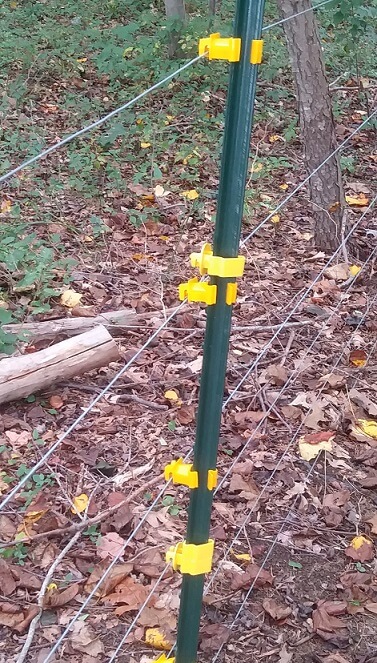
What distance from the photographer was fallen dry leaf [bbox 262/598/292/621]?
7.21 ft

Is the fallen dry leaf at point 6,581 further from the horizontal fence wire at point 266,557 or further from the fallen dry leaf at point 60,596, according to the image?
the horizontal fence wire at point 266,557

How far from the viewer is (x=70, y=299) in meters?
3.86

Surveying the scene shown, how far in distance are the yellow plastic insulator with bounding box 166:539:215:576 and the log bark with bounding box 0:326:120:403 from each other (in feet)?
5.34

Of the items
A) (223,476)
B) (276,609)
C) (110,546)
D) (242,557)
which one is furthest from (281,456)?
(110,546)

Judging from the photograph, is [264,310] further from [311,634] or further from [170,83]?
[170,83]

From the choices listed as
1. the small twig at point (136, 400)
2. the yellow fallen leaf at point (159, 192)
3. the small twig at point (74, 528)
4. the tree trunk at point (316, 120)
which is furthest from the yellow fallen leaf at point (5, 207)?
the small twig at point (74, 528)

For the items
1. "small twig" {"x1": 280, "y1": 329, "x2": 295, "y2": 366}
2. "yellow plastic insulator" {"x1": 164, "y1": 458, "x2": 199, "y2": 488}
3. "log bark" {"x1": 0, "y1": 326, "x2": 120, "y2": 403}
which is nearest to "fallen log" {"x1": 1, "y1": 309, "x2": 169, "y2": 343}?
"log bark" {"x1": 0, "y1": 326, "x2": 120, "y2": 403}

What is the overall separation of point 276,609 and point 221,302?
1297 millimetres

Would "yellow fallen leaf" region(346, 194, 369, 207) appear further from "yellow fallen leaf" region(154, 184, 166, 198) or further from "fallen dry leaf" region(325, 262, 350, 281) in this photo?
"yellow fallen leaf" region(154, 184, 166, 198)

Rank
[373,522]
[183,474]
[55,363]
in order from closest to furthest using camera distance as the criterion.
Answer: [183,474] → [373,522] → [55,363]

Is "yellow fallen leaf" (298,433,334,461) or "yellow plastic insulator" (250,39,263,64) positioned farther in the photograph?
"yellow fallen leaf" (298,433,334,461)

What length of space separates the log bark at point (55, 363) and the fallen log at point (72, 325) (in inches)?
8.4

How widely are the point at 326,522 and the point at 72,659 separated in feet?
3.55

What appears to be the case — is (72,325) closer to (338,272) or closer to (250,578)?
(250,578)
